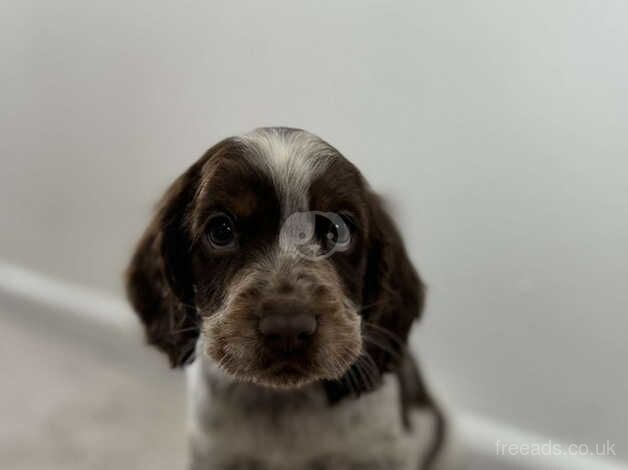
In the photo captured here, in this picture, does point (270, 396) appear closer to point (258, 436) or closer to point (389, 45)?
point (258, 436)

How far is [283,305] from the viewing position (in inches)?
36.7

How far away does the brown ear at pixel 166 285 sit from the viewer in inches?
42.9

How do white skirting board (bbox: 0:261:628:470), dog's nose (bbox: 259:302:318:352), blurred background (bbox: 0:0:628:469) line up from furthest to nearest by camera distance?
white skirting board (bbox: 0:261:628:470) → blurred background (bbox: 0:0:628:469) → dog's nose (bbox: 259:302:318:352)

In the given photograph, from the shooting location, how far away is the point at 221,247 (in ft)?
3.35

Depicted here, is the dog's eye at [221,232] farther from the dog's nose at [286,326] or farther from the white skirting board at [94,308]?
the white skirting board at [94,308]

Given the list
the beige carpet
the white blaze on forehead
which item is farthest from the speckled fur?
the white blaze on forehead

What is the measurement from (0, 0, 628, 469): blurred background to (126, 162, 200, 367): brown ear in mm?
51

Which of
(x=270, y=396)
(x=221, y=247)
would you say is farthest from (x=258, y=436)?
(x=221, y=247)

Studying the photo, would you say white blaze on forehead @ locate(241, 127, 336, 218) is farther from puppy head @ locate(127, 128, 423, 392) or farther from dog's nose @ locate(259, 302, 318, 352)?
dog's nose @ locate(259, 302, 318, 352)

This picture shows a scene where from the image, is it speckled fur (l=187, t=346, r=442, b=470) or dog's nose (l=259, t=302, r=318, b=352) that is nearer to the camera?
dog's nose (l=259, t=302, r=318, b=352)

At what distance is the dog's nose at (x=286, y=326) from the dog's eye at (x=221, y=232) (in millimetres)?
114

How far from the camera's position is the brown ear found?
42.9 inches

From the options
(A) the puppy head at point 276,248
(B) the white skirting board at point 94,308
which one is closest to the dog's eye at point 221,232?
(A) the puppy head at point 276,248

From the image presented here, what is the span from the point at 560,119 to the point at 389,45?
0.90ft
